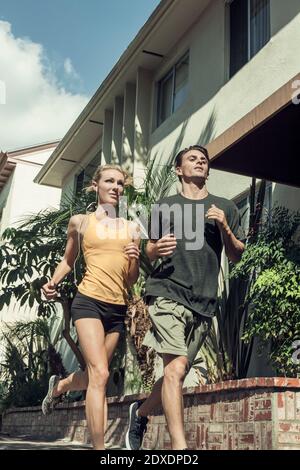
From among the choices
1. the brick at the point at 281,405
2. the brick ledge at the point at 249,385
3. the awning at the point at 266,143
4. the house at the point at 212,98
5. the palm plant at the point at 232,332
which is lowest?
the brick at the point at 281,405

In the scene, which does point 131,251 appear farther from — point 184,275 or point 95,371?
point 95,371

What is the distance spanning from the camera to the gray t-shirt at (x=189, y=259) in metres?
3.60

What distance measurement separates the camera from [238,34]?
8750 millimetres

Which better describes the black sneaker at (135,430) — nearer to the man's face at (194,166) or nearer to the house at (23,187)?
the man's face at (194,166)

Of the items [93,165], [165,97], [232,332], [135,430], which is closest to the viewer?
[135,430]

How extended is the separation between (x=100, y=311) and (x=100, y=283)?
0.18 m

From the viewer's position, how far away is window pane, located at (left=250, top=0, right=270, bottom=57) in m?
7.93

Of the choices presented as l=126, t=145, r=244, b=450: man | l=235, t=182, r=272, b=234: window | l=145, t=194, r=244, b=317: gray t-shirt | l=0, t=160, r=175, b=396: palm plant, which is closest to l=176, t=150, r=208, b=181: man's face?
l=126, t=145, r=244, b=450: man

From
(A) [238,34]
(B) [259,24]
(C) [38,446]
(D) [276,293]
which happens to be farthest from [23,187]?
(D) [276,293]

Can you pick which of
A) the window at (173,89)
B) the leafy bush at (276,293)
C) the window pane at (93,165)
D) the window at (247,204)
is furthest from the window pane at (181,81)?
the leafy bush at (276,293)

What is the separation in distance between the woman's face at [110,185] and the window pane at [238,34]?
5018 millimetres
